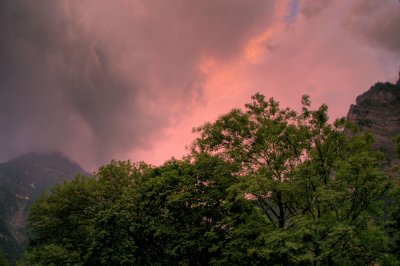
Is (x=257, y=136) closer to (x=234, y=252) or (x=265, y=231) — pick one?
(x=265, y=231)

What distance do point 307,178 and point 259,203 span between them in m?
6.59

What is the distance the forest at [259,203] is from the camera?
18641mm

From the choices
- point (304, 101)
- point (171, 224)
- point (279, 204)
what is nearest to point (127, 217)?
point (171, 224)

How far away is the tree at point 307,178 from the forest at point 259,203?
0.25ft

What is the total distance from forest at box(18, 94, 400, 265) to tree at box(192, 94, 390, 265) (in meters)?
0.08

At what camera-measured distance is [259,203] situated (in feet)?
85.9

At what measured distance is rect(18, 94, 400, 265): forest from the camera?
61.2ft

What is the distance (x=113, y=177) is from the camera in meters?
39.8

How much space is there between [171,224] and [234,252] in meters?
7.65

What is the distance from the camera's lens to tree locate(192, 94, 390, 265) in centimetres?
1839

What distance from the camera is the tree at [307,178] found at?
18391mm

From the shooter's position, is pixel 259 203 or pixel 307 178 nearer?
pixel 307 178

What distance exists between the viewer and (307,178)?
20641 millimetres

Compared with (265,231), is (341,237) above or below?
below
